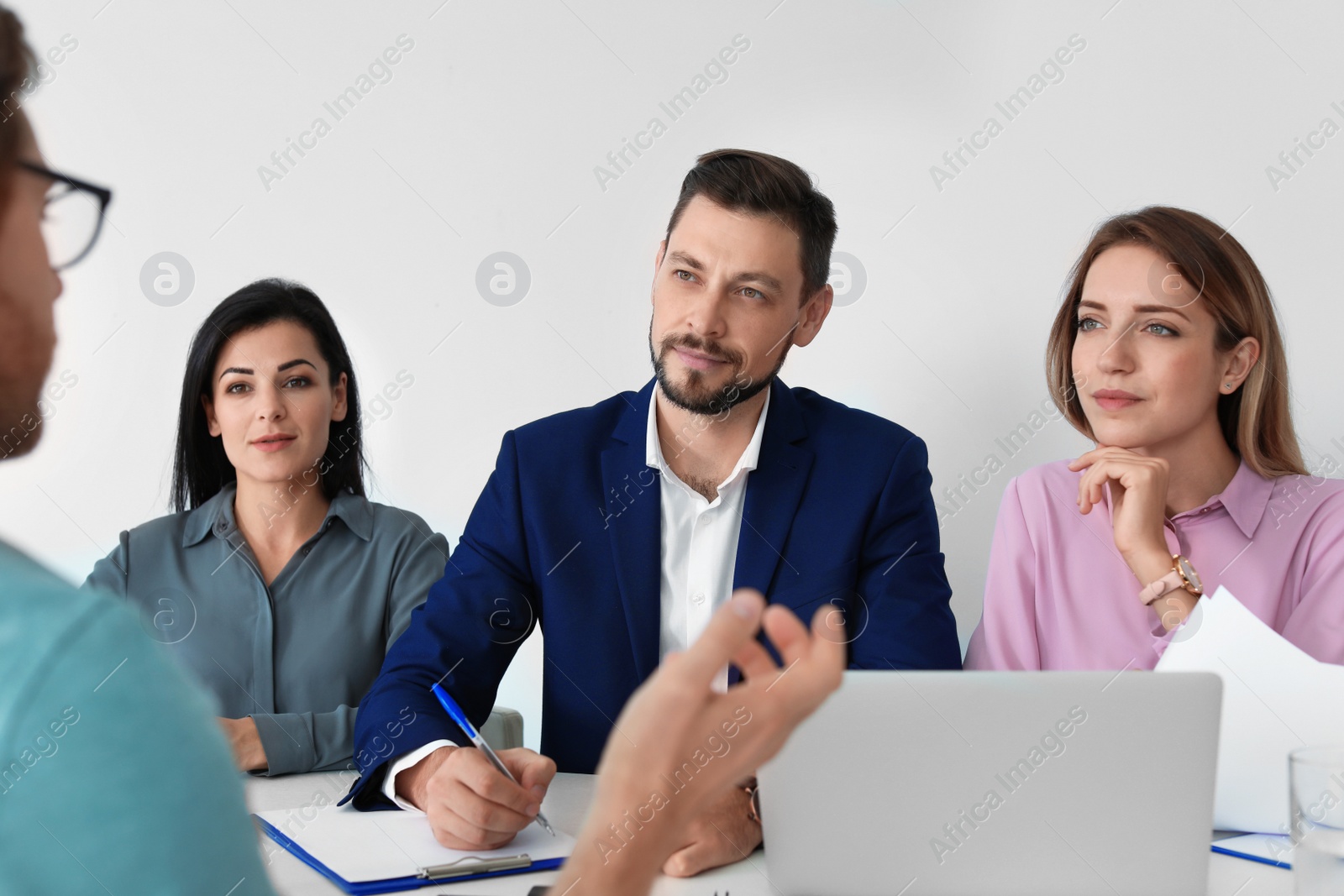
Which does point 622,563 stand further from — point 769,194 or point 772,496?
point 769,194

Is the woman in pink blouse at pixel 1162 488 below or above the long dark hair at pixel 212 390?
above

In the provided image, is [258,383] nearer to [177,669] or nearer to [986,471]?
[986,471]

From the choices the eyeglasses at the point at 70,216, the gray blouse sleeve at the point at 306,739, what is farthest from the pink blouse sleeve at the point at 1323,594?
the eyeglasses at the point at 70,216

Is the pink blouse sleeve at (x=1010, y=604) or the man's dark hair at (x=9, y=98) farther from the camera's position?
the pink blouse sleeve at (x=1010, y=604)

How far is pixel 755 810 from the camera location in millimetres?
1466

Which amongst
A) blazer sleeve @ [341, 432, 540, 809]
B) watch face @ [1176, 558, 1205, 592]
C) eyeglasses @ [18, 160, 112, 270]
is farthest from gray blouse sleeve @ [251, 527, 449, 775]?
watch face @ [1176, 558, 1205, 592]

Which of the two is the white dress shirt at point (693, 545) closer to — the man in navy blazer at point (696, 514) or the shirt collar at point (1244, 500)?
the man in navy blazer at point (696, 514)

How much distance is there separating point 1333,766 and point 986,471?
182 centimetres

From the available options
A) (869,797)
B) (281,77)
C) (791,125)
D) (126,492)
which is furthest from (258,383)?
(869,797)

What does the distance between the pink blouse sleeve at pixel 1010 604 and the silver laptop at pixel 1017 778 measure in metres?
1.11

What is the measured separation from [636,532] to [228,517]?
1.17 metres

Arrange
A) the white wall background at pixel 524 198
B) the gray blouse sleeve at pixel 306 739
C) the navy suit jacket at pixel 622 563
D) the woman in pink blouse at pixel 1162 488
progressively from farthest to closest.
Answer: the white wall background at pixel 524 198, the woman in pink blouse at pixel 1162 488, the navy suit jacket at pixel 622 563, the gray blouse sleeve at pixel 306 739

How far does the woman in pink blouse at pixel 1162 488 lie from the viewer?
2.25 metres

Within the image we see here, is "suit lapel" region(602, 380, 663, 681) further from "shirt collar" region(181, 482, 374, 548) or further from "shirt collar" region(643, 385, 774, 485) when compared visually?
"shirt collar" region(181, 482, 374, 548)
